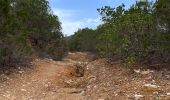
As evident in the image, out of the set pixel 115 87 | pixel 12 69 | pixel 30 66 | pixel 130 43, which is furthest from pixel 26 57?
pixel 115 87

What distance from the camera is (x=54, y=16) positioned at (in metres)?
28.2

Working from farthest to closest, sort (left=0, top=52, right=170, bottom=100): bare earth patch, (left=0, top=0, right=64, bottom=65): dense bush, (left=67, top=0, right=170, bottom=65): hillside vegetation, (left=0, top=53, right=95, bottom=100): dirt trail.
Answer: (left=0, top=0, right=64, bottom=65): dense bush
(left=67, top=0, right=170, bottom=65): hillside vegetation
(left=0, top=53, right=95, bottom=100): dirt trail
(left=0, top=52, right=170, bottom=100): bare earth patch

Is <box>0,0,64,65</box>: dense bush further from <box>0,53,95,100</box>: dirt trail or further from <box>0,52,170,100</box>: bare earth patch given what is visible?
<box>0,52,170,100</box>: bare earth patch

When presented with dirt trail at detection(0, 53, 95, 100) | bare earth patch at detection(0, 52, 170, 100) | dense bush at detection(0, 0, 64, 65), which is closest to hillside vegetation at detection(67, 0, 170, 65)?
bare earth patch at detection(0, 52, 170, 100)

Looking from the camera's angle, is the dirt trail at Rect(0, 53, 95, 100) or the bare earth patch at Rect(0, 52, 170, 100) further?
the dirt trail at Rect(0, 53, 95, 100)

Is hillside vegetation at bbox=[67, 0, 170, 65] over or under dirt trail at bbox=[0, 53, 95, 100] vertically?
over

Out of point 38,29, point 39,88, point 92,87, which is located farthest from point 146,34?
point 38,29

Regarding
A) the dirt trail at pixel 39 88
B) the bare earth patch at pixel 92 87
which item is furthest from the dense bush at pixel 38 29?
the bare earth patch at pixel 92 87

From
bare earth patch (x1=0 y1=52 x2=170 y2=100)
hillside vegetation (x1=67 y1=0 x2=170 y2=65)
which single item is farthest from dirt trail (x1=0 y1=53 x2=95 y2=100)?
hillside vegetation (x1=67 y1=0 x2=170 y2=65)

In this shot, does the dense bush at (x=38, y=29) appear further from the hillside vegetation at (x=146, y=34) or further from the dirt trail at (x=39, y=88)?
the hillside vegetation at (x=146, y=34)

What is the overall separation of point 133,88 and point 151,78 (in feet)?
3.98

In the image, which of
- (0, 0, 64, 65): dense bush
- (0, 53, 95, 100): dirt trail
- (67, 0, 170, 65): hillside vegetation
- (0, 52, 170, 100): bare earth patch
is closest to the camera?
(0, 52, 170, 100): bare earth patch

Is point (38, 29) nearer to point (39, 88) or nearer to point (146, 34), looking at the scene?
point (146, 34)

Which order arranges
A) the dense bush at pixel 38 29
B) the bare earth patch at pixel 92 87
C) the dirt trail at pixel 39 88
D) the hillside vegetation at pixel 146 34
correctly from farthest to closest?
the dense bush at pixel 38 29 < the hillside vegetation at pixel 146 34 < the dirt trail at pixel 39 88 < the bare earth patch at pixel 92 87
